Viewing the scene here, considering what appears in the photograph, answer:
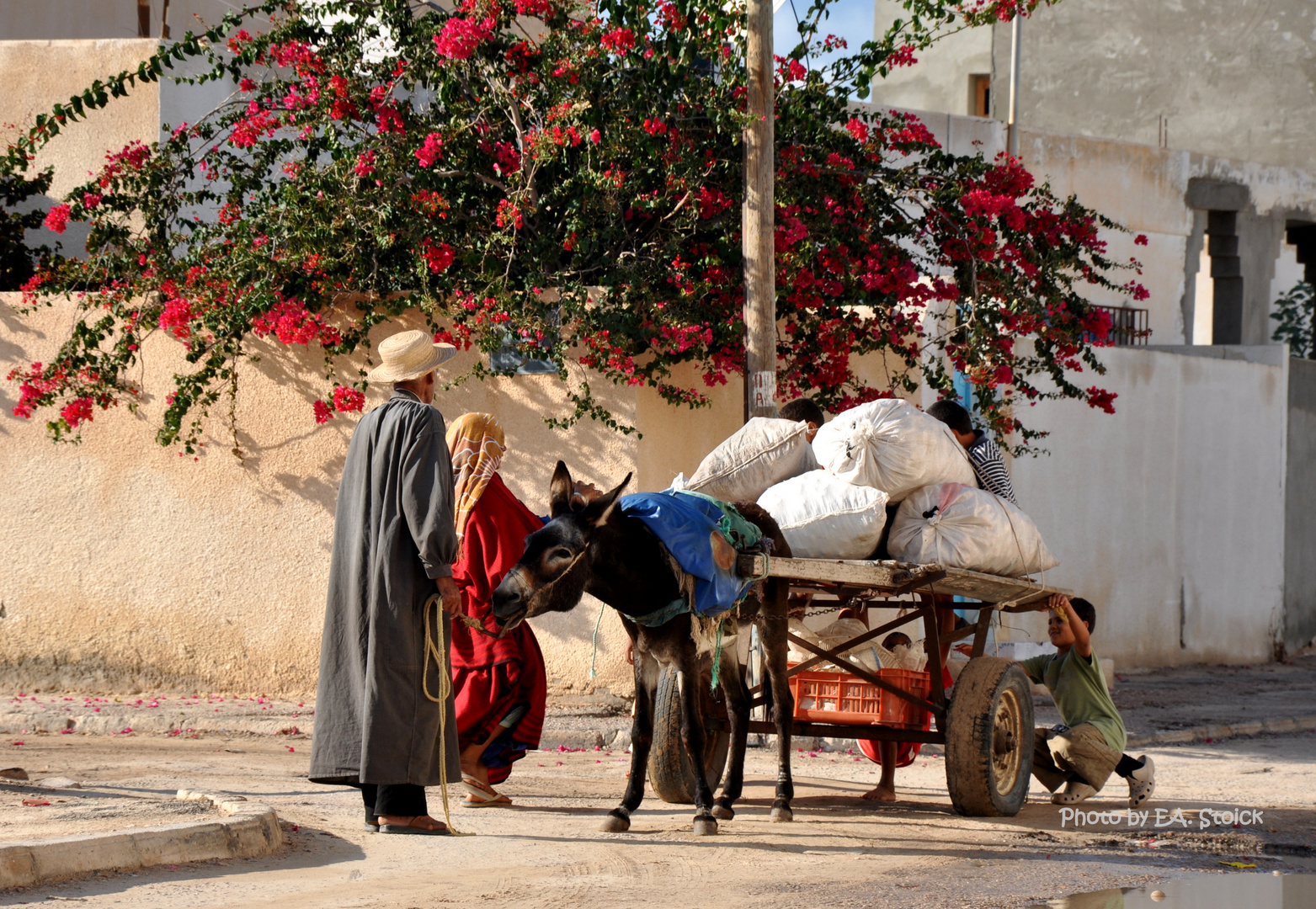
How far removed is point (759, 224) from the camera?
9336 mm

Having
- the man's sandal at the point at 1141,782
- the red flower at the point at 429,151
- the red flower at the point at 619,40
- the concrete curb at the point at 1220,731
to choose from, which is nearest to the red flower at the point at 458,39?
the red flower at the point at 429,151

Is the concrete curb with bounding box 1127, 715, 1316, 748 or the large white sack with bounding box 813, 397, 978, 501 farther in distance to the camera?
the concrete curb with bounding box 1127, 715, 1316, 748

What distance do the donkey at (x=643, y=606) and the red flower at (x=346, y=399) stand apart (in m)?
4.47

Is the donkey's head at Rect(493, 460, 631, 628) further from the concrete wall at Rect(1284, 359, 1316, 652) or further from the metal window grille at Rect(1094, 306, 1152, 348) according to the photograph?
the metal window grille at Rect(1094, 306, 1152, 348)

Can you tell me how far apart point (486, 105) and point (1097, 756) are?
5816 millimetres

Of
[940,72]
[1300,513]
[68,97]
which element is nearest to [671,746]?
[68,97]

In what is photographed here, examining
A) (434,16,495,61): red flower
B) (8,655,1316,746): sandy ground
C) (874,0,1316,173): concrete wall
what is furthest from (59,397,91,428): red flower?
(874,0,1316,173): concrete wall

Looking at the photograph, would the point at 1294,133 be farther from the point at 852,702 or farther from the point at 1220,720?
the point at 852,702

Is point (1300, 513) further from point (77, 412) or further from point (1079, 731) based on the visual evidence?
point (77, 412)

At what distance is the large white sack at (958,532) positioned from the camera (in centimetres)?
643

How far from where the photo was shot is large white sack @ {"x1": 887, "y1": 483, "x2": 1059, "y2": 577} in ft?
21.1

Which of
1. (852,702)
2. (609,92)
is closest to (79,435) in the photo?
(609,92)

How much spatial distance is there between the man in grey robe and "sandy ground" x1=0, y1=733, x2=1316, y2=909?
10.9 inches

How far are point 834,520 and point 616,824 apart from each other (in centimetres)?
161
